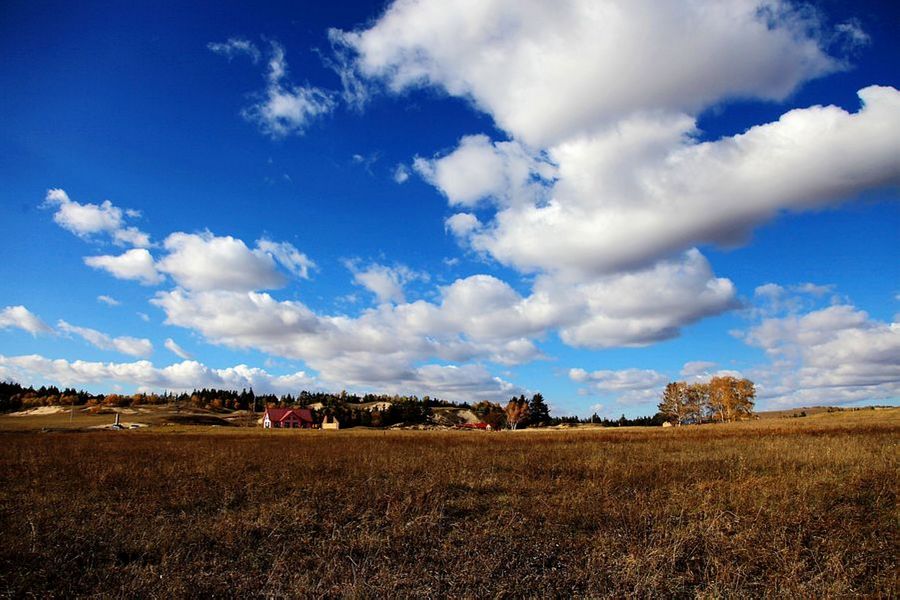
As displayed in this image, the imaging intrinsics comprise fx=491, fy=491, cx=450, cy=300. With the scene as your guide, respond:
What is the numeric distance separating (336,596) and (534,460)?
45.0 feet

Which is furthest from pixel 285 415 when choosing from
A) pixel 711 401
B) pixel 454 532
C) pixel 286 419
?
pixel 454 532

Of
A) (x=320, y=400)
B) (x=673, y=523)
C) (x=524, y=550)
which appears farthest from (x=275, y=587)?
(x=320, y=400)

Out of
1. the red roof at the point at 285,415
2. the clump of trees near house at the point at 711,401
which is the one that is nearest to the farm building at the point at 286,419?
the red roof at the point at 285,415

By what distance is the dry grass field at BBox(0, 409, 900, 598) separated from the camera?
22.8 ft

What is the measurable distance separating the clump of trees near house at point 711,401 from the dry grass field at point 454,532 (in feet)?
361

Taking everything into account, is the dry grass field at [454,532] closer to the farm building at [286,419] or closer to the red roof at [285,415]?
the farm building at [286,419]

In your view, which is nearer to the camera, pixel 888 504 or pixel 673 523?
pixel 673 523

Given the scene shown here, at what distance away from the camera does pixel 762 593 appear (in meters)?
6.98

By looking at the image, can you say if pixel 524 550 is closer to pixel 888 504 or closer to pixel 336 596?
pixel 336 596

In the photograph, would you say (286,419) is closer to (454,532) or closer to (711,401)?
(711,401)

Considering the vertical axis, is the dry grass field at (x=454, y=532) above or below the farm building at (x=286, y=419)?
above

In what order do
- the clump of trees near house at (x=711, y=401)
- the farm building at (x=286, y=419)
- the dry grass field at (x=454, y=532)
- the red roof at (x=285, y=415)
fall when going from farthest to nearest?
the red roof at (x=285, y=415) → the farm building at (x=286, y=419) → the clump of trees near house at (x=711, y=401) → the dry grass field at (x=454, y=532)

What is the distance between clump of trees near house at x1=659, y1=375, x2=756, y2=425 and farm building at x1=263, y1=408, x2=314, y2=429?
318 feet

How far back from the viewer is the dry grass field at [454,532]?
6953 mm
